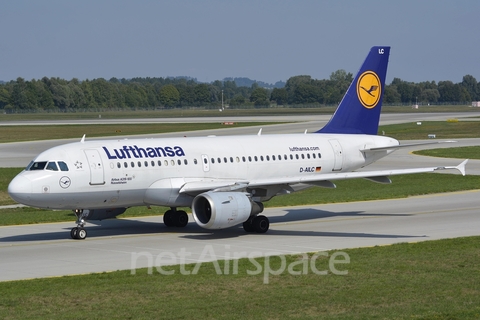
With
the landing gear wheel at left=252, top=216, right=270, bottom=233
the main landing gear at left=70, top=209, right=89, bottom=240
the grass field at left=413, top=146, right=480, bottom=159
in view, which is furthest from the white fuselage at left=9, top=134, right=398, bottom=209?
the grass field at left=413, top=146, right=480, bottom=159

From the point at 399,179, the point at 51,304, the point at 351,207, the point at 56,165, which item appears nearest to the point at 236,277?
the point at 51,304

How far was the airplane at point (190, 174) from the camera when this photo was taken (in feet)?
95.5

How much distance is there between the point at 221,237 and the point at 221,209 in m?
1.91

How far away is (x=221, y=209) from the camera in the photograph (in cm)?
2897

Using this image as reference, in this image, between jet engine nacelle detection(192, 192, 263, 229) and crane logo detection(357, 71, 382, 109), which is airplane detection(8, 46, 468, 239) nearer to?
jet engine nacelle detection(192, 192, 263, 229)

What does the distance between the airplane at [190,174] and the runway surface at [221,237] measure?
1033mm

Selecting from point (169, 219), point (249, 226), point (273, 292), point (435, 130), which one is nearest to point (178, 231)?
point (169, 219)

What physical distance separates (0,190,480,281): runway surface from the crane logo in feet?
16.2

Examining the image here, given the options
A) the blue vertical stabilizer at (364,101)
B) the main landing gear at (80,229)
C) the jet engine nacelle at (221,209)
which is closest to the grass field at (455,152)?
the blue vertical stabilizer at (364,101)

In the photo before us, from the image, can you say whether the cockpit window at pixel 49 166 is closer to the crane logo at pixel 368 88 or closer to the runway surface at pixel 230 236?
the runway surface at pixel 230 236

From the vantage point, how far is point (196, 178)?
32.1 metres

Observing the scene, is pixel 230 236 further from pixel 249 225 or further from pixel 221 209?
pixel 221 209

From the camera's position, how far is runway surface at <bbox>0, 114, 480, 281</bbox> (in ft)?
83.8

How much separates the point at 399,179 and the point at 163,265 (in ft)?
100
